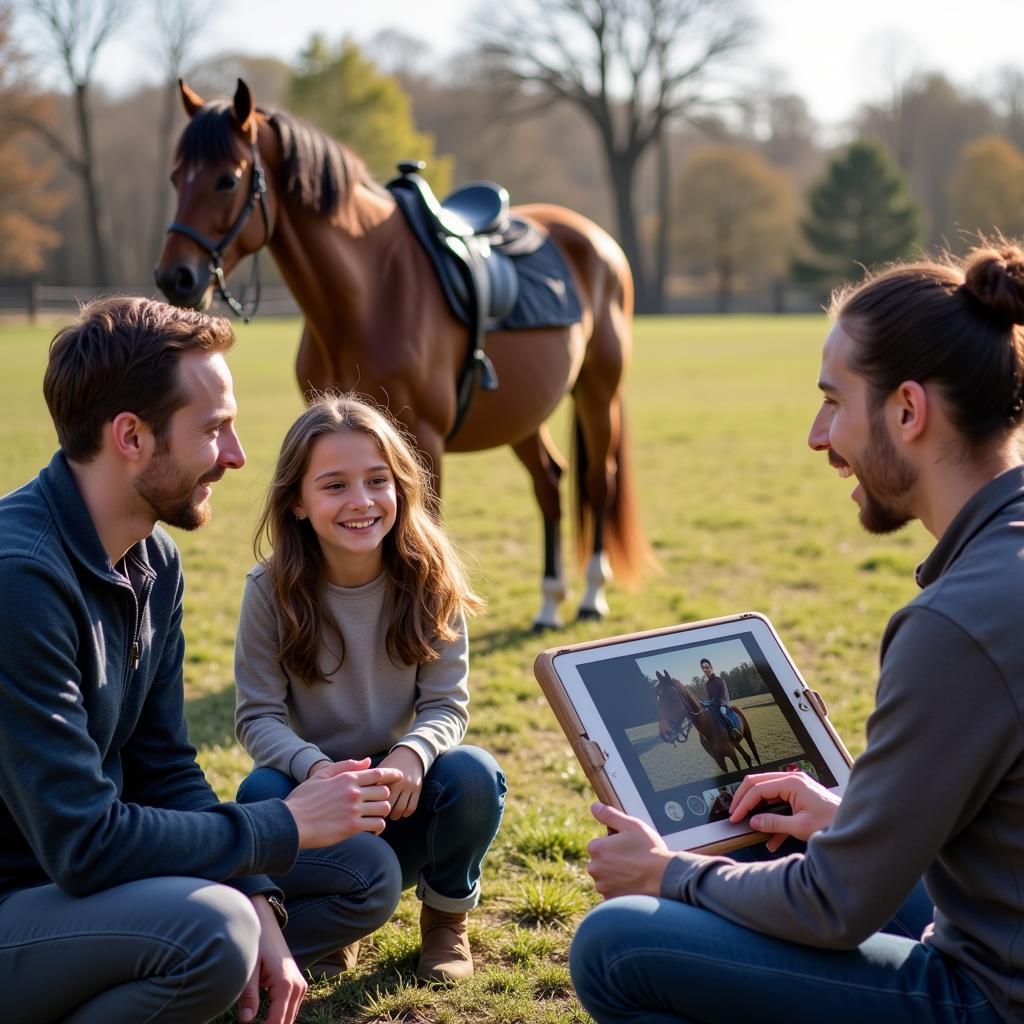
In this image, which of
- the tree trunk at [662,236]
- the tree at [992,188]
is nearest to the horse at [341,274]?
the tree trunk at [662,236]

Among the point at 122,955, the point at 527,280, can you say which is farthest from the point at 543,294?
the point at 122,955

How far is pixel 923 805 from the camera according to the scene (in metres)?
1.56

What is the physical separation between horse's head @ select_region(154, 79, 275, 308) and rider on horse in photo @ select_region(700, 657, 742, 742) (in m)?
2.93

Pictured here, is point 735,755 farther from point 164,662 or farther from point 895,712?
point 164,662

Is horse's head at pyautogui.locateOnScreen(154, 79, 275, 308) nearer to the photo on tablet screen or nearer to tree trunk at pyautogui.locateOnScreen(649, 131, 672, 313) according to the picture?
the photo on tablet screen

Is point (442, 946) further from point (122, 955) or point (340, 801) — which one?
point (122, 955)

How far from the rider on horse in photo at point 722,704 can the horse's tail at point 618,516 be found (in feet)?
13.3

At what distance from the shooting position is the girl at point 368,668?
8.47 ft

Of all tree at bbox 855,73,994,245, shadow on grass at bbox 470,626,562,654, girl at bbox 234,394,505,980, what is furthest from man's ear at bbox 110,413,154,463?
tree at bbox 855,73,994,245

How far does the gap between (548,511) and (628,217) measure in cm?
4435

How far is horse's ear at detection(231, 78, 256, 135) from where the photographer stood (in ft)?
14.3

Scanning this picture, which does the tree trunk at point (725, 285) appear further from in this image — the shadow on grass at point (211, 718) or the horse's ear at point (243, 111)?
the shadow on grass at point (211, 718)

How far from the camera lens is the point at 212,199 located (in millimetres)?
4398

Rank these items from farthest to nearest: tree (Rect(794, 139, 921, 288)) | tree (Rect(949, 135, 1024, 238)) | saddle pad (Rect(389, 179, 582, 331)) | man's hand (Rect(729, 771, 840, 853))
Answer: tree (Rect(949, 135, 1024, 238)) < tree (Rect(794, 139, 921, 288)) < saddle pad (Rect(389, 179, 582, 331)) < man's hand (Rect(729, 771, 840, 853))
